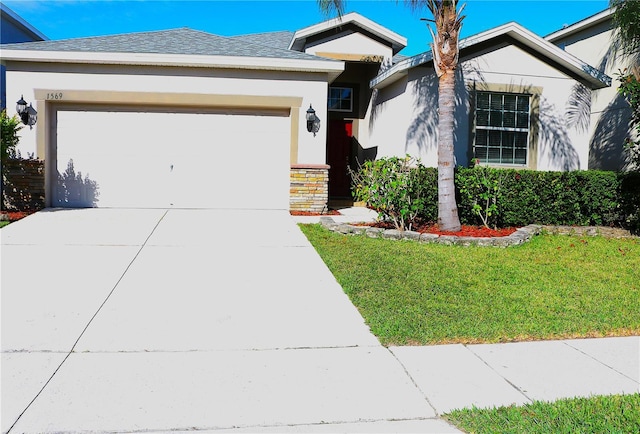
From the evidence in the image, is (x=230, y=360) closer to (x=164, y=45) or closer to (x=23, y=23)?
(x=164, y=45)

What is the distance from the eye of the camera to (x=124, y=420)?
133 inches

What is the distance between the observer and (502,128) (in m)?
12.5

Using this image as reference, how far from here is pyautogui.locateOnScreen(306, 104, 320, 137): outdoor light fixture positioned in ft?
39.4

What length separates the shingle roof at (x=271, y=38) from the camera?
15.7 meters

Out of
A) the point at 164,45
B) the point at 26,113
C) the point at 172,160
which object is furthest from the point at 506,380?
the point at 26,113

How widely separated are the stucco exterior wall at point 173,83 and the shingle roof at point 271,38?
3.63 meters

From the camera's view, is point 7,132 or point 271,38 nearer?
point 7,132

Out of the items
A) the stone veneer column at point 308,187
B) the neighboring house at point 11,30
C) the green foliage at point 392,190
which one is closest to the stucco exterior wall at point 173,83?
the stone veneer column at point 308,187

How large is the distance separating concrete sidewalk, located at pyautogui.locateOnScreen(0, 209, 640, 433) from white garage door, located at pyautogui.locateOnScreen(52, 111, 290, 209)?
15.8ft

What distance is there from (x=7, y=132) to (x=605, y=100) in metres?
15.3

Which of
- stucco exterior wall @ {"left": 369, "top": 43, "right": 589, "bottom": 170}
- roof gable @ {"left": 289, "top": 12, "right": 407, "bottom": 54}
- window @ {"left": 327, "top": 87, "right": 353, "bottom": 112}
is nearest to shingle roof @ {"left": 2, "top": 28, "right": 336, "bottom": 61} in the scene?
roof gable @ {"left": 289, "top": 12, "right": 407, "bottom": 54}

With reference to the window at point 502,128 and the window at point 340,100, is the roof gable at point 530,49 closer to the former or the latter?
the window at point 502,128

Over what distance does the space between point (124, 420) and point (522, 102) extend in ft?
38.8

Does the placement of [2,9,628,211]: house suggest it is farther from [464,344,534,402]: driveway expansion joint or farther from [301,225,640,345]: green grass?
[464,344,534,402]: driveway expansion joint
